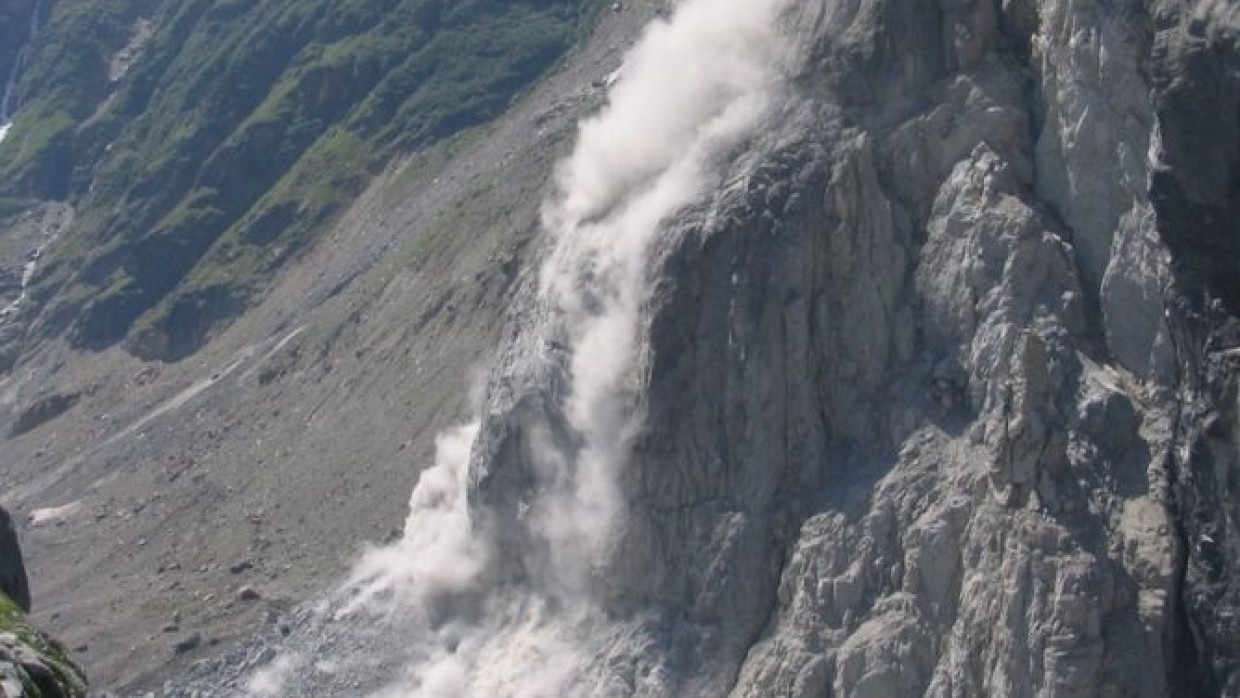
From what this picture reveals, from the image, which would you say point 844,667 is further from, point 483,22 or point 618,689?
point 483,22

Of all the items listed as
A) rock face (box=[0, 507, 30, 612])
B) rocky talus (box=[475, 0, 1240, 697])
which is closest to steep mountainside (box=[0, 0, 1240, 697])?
rocky talus (box=[475, 0, 1240, 697])

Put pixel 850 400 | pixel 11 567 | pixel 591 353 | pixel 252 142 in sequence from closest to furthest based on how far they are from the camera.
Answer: pixel 11 567
pixel 850 400
pixel 591 353
pixel 252 142

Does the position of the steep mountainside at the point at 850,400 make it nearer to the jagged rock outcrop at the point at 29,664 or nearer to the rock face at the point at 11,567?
the rock face at the point at 11,567

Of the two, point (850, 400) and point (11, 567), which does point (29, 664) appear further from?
point (850, 400)

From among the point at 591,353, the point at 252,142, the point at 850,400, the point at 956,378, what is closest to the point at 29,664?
the point at 956,378

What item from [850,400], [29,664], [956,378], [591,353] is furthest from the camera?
[591,353]

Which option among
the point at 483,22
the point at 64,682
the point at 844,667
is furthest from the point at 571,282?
the point at 483,22
